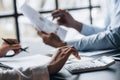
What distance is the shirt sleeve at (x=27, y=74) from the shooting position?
1.04 metres

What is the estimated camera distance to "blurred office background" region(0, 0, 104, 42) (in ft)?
6.05

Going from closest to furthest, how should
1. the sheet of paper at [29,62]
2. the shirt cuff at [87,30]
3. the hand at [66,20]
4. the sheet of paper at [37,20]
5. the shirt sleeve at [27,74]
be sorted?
the shirt sleeve at [27,74]
the sheet of paper at [29,62]
the sheet of paper at [37,20]
the hand at [66,20]
the shirt cuff at [87,30]

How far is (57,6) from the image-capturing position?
217 centimetres

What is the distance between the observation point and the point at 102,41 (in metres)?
1.59

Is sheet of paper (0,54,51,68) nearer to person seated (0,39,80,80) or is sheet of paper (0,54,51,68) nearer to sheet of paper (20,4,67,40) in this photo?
person seated (0,39,80,80)

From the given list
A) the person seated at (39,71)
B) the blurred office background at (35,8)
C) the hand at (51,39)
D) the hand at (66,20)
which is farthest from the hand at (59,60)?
the blurred office background at (35,8)

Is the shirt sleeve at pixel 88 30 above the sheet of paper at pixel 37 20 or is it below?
below

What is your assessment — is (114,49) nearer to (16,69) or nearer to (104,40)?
(104,40)

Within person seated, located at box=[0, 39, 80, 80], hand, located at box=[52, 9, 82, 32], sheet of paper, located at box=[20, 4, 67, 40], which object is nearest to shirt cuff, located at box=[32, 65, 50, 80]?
person seated, located at box=[0, 39, 80, 80]

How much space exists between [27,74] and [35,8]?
1.03 meters

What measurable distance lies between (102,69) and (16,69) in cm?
40

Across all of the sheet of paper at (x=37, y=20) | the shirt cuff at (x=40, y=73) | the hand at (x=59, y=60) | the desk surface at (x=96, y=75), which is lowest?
the desk surface at (x=96, y=75)

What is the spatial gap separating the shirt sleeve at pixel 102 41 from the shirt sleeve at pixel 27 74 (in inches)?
21.6

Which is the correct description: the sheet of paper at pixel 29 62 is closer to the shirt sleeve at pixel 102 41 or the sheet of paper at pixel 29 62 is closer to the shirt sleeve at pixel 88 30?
the shirt sleeve at pixel 102 41
